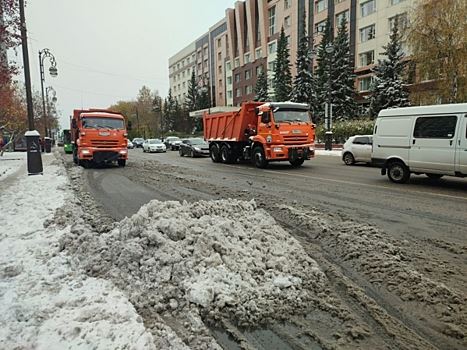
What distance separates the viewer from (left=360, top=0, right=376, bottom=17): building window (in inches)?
1624

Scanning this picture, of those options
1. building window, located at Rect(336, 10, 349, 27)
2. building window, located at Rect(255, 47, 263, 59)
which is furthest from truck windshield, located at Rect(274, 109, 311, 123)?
building window, located at Rect(255, 47, 263, 59)

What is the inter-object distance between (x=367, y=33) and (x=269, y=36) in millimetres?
24116

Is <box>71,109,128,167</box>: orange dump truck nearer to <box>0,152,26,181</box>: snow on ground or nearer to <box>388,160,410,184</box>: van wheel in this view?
<box>0,152,26,181</box>: snow on ground

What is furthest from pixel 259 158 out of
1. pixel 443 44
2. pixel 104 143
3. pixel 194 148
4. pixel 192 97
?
pixel 192 97

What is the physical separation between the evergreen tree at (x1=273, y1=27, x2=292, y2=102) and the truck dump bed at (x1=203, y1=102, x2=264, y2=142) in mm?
31194

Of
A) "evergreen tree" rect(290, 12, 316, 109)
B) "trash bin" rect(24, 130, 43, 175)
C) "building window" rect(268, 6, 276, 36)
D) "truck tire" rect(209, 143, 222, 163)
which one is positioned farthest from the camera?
"building window" rect(268, 6, 276, 36)

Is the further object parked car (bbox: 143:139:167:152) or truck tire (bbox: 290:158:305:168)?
parked car (bbox: 143:139:167:152)

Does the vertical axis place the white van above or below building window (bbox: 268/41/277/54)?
below

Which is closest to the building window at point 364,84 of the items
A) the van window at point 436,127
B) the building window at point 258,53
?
the building window at point 258,53

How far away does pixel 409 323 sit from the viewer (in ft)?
10.3

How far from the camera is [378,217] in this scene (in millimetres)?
6676

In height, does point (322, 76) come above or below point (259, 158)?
above

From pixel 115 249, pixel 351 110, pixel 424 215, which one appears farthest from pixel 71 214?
pixel 351 110

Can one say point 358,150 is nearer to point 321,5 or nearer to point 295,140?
point 295,140
